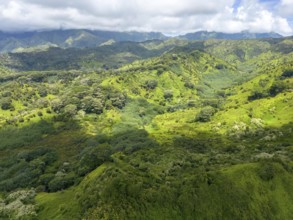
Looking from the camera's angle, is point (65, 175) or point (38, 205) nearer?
point (38, 205)

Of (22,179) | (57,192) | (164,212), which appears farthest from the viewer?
(22,179)

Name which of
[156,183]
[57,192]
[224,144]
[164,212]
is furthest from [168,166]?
[224,144]

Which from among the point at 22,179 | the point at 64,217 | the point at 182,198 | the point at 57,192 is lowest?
the point at 22,179

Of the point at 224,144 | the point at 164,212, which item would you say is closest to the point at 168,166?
the point at 164,212

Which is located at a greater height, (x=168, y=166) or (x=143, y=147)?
(x=168, y=166)

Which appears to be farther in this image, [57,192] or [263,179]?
[57,192]

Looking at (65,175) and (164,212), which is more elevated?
(164,212)

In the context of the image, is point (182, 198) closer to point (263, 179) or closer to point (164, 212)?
point (164, 212)

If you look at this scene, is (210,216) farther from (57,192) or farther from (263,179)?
(57,192)

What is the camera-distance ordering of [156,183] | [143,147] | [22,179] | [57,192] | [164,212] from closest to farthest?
1. [164,212]
2. [156,183]
3. [57,192]
4. [22,179]
5. [143,147]
